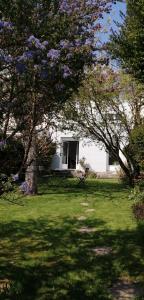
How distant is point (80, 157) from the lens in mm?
38969

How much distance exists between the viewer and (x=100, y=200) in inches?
800

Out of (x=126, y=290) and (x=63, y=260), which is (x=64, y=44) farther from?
(x=63, y=260)

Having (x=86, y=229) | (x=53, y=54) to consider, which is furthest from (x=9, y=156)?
(x=86, y=229)

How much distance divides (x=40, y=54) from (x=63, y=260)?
17.6 ft

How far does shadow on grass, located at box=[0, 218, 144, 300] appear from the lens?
29.6ft

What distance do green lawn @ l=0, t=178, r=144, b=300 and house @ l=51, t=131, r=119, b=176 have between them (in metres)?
17.9

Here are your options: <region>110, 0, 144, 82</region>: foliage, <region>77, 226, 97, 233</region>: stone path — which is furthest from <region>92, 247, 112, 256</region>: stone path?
<region>110, 0, 144, 82</region>: foliage

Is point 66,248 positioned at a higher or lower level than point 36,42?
lower

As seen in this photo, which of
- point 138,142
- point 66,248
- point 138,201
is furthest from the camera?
point 138,142

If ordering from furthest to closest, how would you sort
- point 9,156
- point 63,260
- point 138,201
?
point 138,201 → point 63,260 → point 9,156

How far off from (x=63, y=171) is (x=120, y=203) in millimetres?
18353

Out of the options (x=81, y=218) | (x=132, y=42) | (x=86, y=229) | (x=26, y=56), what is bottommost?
(x=86, y=229)

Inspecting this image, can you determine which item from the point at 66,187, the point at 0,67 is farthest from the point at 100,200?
the point at 0,67

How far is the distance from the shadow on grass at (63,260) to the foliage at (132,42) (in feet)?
15.5
